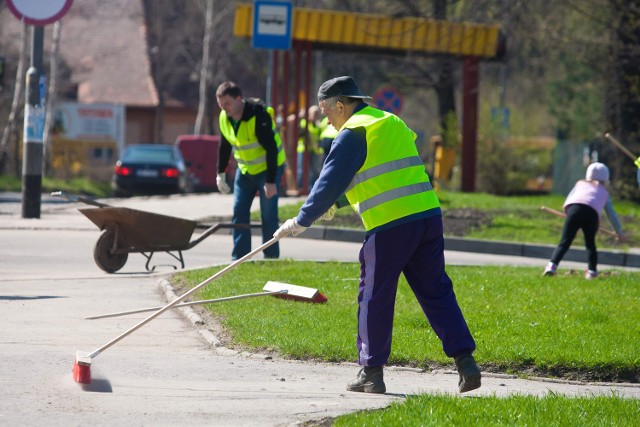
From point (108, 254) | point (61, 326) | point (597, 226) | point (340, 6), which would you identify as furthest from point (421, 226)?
point (340, 6)

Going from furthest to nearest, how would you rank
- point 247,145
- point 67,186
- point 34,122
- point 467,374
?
point 67,186 → point 34,122 → point 247,145 → point 467,374

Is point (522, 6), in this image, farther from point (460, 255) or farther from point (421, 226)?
point (421, 226)

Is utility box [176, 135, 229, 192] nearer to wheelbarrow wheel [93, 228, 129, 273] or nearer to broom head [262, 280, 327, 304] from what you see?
wheelbarrow wheel [93, 228, 129, 273]

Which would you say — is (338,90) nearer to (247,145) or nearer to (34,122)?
(247,145)

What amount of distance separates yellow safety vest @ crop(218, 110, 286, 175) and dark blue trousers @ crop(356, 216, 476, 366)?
5212mm

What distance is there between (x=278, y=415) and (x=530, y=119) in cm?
2375

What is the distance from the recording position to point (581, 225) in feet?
40.8

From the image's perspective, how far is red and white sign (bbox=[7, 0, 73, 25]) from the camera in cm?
1516

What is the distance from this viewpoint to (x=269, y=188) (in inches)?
460

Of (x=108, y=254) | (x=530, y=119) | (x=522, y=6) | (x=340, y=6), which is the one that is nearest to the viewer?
(x=108, y=254)

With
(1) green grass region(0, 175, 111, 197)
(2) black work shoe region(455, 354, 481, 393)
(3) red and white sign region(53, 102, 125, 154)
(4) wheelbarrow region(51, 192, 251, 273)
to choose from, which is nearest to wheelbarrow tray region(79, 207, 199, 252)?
(4) wheelbarrow region(51, 192, 251, 273)

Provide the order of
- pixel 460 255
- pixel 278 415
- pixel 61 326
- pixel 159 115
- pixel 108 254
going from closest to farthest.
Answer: pixel 278 415
pixel 61 326
pixel 108 254
pixel 460 255
pixel 159 115

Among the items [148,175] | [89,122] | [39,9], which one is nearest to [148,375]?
[39,9]

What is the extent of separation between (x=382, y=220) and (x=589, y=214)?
245 inches
